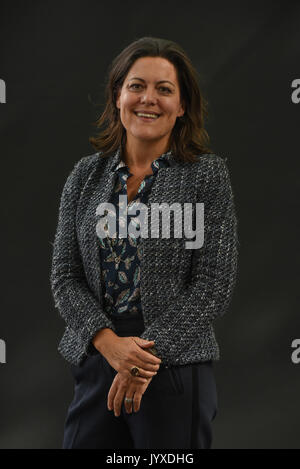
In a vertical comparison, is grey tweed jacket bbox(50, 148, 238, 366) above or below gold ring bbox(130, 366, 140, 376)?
above

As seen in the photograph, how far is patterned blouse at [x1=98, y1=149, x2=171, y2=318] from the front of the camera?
4.54 ft

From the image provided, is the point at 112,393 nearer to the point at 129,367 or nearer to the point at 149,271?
the point at 129,367

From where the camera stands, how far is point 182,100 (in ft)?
4.84

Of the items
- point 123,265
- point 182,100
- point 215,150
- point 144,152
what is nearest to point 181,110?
point 182,100

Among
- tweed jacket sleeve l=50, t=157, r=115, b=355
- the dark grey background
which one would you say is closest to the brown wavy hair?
tweed jacket sleeve l=50, t=157, r=115, b=355

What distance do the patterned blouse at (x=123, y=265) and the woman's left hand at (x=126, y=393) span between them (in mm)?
140

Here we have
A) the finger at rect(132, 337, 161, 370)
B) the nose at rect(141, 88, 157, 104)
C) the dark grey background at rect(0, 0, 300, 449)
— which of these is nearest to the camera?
the finger at rect(132, 337, 161, 370)

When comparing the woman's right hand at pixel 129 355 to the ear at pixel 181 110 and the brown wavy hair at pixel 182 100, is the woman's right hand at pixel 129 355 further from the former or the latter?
the ear at pixel 181 110

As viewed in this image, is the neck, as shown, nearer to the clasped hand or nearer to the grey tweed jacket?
the grey tweed jacket

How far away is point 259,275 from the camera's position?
217 centimetres

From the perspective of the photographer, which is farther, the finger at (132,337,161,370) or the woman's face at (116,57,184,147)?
the woman's face at (116,57,184,147)

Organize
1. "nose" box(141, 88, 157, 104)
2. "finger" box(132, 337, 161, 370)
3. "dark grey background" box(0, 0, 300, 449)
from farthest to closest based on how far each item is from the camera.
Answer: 1. "dark grey background" box(0, 0, 300, 449)
2. "nose" box(141, 88, 157, 104)
3. "finger" box(132, 337, 161, 370)

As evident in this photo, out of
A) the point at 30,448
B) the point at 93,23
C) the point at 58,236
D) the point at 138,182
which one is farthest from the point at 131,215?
the point at 30,448

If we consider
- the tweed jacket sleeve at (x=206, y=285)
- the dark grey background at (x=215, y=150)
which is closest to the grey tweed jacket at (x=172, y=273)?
the tweed jacket sleeve at (x=206, y=285)
